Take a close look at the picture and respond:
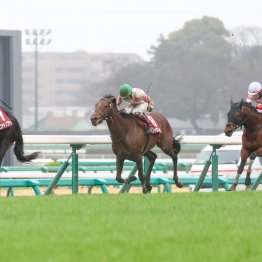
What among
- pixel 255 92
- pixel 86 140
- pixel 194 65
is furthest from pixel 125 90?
pixel 194 65

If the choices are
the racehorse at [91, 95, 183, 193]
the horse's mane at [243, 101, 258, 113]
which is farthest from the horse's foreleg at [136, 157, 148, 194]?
the horse's mane at [243, 101, 258, 113]

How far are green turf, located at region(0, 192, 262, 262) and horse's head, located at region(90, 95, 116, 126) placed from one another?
246cm

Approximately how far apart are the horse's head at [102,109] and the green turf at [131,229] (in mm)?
2464

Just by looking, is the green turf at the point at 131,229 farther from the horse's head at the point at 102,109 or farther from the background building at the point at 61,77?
the background building at the point at 61,77

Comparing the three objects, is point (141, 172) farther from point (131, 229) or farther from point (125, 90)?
point (131, 229)

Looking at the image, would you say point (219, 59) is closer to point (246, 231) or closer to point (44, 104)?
point (44, 104)

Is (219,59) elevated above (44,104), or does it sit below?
above

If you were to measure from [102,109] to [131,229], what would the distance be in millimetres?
5703

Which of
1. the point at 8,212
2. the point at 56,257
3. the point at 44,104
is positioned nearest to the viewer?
the point at 56,257

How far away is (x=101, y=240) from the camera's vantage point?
804 centimetres

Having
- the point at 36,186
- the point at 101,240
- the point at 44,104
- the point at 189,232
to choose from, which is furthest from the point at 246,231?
the point at 44,104

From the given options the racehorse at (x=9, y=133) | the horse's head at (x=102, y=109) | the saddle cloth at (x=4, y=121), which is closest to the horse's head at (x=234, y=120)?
the horse's head at (x=102, y=109)

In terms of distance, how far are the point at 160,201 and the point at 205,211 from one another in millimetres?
1186

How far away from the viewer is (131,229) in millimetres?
8664
